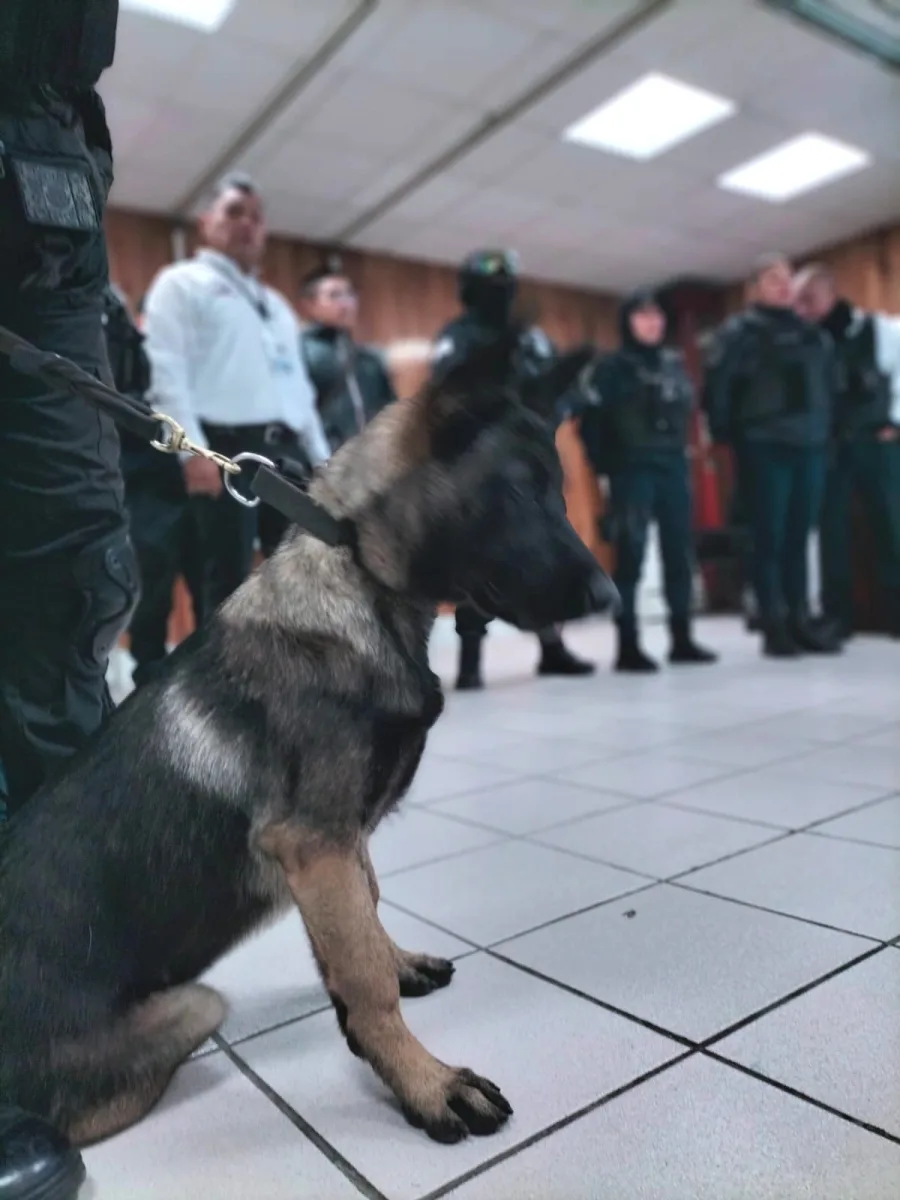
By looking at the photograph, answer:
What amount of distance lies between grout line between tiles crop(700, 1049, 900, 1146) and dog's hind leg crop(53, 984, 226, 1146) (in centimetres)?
62

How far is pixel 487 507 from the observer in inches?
38.9

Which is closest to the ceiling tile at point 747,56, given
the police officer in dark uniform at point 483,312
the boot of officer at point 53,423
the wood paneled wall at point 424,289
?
the police officer in dark uniform at point 483,312

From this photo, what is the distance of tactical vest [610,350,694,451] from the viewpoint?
4609 mm

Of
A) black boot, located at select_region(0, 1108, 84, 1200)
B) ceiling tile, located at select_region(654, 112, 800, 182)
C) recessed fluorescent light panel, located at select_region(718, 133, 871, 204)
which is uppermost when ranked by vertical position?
ceiling tile, located at select_region(654, 112, 800, 182)

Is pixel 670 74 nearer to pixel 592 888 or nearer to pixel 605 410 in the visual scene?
pixel 605 410

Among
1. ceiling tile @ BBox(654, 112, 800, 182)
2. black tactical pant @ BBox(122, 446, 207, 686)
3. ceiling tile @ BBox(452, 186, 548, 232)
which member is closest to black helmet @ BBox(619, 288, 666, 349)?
ceiling tile @ BBox(654, 112, 800, 182)

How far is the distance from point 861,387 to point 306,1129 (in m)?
5.18

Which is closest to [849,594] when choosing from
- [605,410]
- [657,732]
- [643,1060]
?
[605,410]

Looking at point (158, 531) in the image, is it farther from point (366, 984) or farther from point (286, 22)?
point (286, 22)

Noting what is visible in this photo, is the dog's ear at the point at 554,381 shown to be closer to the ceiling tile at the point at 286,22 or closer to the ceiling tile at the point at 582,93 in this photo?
the ceiling tile at the point at 286,22

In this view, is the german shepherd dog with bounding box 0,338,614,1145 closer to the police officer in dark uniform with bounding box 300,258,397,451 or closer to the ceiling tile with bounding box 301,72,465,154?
the police officer in dark uniform with bounding box 300,258,397,451

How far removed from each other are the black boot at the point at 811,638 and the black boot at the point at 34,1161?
4587 mm

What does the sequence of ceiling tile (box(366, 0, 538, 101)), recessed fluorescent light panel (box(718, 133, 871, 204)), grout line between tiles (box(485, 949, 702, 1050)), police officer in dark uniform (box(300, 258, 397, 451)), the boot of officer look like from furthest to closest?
recessed fluorescent light panel (box(718, 133, 871, 204)) → ceiling tile (box(366, 0, 538, 101)) → police officer in dark uniform (box(300, 258, 397, 451)) → the boot of officer → grout line between tiles (box(485, 949, 702, 1050))

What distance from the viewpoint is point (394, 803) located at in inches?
42.9
